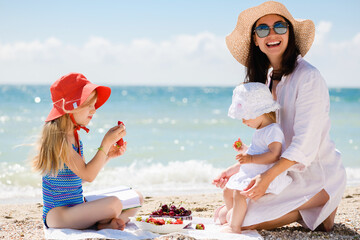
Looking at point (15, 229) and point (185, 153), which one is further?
point (185, 153)

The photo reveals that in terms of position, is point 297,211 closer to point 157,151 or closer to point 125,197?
point 125,197

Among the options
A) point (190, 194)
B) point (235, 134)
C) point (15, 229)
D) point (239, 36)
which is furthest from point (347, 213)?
point (235, 134)

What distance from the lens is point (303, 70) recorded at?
362 cm

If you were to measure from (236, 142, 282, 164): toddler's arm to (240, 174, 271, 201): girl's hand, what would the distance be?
12 cm

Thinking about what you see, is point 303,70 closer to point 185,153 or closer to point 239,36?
point 239,36

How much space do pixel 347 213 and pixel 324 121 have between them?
5.34 ft

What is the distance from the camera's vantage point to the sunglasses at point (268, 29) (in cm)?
367

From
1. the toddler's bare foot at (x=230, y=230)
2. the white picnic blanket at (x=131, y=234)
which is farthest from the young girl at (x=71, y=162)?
the toddler's bare foot at (x=230, y=230)

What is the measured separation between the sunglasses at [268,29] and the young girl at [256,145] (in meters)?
0.48

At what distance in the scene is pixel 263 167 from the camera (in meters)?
3.52

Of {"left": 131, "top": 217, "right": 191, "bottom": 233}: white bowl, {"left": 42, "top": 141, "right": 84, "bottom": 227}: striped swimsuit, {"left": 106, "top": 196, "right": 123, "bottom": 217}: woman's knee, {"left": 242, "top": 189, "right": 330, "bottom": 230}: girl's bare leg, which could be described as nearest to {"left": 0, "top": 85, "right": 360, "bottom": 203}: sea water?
{"left": 42, "top": 141, "right": 84, "bottom": 227}: striped swimsuit

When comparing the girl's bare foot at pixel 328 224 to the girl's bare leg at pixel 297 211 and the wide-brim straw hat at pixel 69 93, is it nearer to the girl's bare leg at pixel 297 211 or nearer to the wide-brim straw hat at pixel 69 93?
the girl's bare leg at pixel 297 211

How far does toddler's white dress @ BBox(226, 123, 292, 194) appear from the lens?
3.46 meters

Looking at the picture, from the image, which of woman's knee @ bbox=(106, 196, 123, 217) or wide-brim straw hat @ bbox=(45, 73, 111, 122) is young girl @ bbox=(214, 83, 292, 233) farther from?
wide-brim straw hat @ bbox=(45, 73, 111, 122)
